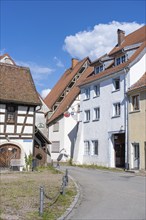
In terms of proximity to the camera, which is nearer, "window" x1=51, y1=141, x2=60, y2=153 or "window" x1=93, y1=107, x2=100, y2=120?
"window" x1=93, y1=107, x2=100, y2=120

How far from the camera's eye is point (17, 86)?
26641 mm

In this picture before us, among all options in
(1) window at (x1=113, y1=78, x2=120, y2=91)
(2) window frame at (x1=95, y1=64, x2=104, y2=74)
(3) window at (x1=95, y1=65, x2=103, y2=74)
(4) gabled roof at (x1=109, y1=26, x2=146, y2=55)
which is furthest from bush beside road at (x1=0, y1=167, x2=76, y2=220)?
(4) gabled roof at (x1=109, y1=26, x2=146, y2=55)

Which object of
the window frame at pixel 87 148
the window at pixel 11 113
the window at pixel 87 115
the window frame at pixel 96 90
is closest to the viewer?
the window at pixel 11 113

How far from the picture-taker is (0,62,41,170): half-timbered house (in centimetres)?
2477

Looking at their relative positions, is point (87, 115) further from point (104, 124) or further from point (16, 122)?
point (16, 122)

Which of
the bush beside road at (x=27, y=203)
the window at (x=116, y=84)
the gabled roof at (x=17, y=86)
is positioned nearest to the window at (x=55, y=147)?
the window at (x=116, y=84)

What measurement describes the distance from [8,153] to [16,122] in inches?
105

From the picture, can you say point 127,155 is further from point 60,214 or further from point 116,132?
point 60,214

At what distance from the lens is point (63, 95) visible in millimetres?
42625

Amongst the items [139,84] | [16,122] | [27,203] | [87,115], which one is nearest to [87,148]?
[87,115]

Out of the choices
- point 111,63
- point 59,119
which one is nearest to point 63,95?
point 59,119

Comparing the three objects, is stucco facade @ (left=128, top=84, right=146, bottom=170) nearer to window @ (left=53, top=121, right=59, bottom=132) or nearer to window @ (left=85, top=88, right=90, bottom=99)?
window @ (left=85, top=88, right=90, bottom=99)

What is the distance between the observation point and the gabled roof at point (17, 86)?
82.6 feet

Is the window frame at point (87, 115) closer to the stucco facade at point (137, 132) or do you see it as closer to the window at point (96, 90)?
the window at point (96, 90)
